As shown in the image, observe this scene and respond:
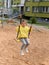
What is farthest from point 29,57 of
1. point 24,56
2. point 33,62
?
point 33,62

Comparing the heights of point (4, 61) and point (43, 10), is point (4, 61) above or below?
above

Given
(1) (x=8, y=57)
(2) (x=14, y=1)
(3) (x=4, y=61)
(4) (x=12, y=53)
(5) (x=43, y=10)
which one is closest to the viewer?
(3) (x=4, y=61)

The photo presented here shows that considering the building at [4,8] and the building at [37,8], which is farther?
the building at [37,8]

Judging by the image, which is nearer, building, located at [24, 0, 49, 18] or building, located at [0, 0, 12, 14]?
building, located at [0, 0, 12, 14]

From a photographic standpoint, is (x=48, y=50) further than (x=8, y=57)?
Yes

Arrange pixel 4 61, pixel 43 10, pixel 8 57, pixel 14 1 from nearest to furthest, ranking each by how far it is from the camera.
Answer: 1. pixel 4 61
2. pixel 8 57
3. pixel 43 10
4. pixel 14 1

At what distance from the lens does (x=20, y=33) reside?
11.5m

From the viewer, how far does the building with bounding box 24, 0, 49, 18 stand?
196 feet

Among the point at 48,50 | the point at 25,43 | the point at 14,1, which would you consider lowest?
the point at 14,1

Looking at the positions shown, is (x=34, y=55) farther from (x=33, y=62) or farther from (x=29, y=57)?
(x=33, y=62)

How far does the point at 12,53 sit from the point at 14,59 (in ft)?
4.60

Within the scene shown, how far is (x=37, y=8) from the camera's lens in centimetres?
6091

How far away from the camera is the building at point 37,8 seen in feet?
196

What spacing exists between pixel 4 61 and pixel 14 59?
0.58 m
